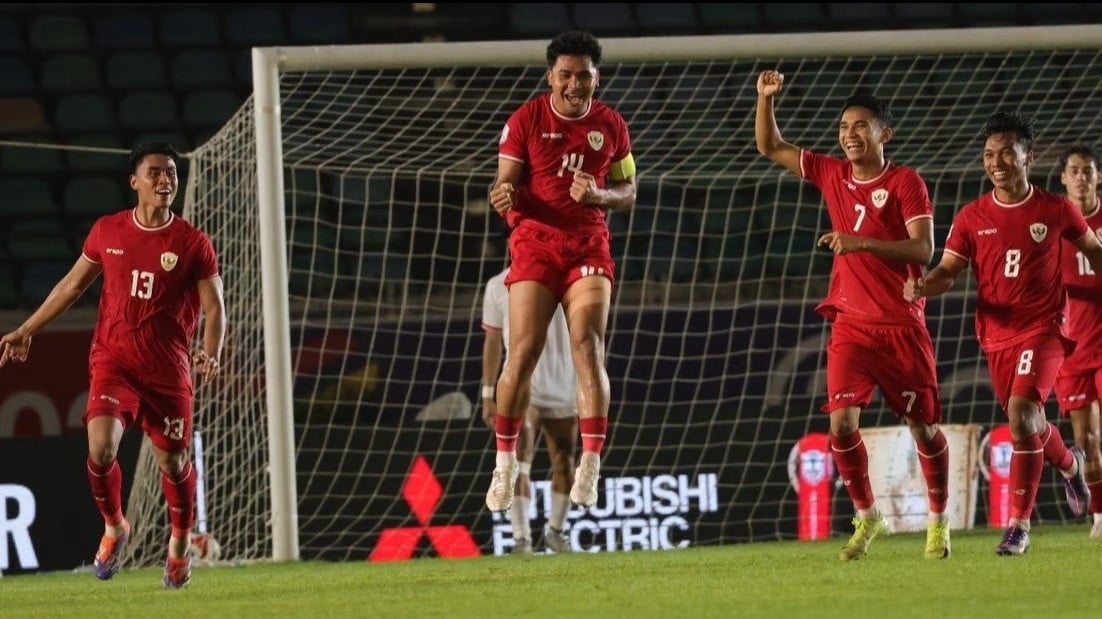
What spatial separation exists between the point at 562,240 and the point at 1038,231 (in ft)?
6.68

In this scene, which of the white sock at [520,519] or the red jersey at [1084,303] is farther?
the white sock at [520,519]

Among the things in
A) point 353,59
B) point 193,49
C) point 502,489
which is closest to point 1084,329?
point 502,489

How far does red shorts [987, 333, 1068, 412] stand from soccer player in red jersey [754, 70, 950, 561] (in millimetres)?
344

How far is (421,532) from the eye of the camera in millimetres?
10250

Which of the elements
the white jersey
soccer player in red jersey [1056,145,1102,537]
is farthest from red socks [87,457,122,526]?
soccer player in red jersey [1056,145,1102,537]

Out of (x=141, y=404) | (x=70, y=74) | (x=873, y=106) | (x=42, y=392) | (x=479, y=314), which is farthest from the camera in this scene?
(x=70, y=74)

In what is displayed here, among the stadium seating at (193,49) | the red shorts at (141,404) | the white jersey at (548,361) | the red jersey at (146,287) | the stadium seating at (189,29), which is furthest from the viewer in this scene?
the stadium seating at (189,29)

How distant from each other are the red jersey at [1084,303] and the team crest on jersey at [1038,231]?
168 centimetres

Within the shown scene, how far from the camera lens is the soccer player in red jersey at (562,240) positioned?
713cm

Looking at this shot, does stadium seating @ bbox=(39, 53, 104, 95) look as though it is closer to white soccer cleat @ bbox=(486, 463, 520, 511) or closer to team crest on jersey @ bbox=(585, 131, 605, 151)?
team crest on jersey @ bbox=(585, 131, 605, 151)

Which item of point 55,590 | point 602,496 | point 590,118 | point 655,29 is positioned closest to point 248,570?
point 55,590

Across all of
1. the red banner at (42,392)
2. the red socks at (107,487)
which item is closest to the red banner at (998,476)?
the red socks at (107,487)

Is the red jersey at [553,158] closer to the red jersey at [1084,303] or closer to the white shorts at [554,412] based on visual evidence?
the white shorts at [554,412]

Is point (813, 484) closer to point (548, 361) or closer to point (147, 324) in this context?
point (548, 361)
